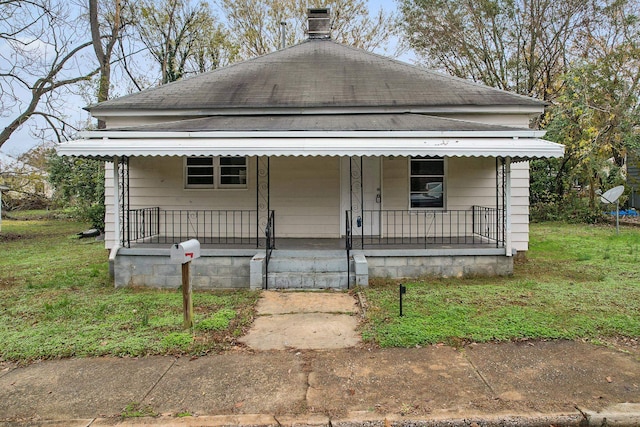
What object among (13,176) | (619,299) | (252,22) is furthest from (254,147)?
(252,22)

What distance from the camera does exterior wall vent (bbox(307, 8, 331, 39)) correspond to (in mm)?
13117

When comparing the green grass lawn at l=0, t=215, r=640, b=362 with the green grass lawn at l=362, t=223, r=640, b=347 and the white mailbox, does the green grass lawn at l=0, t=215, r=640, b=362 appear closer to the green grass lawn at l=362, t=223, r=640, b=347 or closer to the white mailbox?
the green grass lawn at l=362, t=223, r=640, b=347

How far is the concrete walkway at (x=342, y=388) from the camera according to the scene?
3.27 m

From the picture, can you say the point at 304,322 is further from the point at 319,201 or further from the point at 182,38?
the point at 182,38

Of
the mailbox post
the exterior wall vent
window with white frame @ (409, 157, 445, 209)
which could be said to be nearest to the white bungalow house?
window with white frame @ (409, 157, 445, 209)

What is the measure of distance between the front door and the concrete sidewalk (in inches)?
204

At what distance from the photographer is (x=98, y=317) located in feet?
19.0

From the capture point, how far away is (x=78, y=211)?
59.5 ft

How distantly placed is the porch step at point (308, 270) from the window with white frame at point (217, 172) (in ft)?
9.10

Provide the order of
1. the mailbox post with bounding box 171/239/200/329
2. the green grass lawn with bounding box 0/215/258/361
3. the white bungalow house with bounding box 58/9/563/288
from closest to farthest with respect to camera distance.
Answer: the green grass lawn with bounding box 0/215/258/361
the mailbox post with bounding box 171/239/200/329
the white bungalow house with bounding box 58/9/563/288

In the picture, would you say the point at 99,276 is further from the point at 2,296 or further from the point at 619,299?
the point at 619,299

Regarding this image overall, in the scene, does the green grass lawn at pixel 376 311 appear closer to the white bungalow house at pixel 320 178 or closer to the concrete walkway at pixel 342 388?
the concrete walkway at pixel 342 388

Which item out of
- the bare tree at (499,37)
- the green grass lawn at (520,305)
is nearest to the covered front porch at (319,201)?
the green grass lawn at (520,305)

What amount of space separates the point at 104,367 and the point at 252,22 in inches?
948
